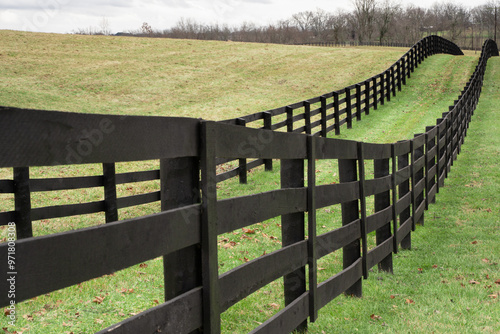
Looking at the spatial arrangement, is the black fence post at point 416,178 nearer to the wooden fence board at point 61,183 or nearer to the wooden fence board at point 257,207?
the wooden fence board at point 257,207

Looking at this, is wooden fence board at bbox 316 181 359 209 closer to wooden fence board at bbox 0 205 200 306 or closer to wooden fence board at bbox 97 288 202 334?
wooden fence board at bbox 97 288 202 334

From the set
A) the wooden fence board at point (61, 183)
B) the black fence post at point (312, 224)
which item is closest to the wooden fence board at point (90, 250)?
the black fence post at point (312, 224)

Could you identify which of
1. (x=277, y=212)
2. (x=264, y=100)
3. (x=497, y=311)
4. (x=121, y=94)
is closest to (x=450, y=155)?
(x=497, y=311)

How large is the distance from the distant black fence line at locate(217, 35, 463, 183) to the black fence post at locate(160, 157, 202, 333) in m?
8.07

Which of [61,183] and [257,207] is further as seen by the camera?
[61,183]

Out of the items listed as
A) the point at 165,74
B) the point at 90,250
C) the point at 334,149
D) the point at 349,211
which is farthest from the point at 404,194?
the point at 165,74

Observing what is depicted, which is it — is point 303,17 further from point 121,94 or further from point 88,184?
point 88,184

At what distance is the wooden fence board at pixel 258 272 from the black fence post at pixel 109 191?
409cm

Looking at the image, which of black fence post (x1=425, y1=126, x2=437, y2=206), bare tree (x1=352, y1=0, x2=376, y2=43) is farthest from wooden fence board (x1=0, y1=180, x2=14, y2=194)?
bare tree (x1=352, y1=0, x2=376, y2=43)

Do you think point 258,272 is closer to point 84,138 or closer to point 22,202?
point 84,138

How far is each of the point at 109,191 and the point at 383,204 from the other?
12.6ft

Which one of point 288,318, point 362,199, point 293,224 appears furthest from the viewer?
point 362,199

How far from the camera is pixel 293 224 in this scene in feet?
13.1

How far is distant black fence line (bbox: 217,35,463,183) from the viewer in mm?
12414
